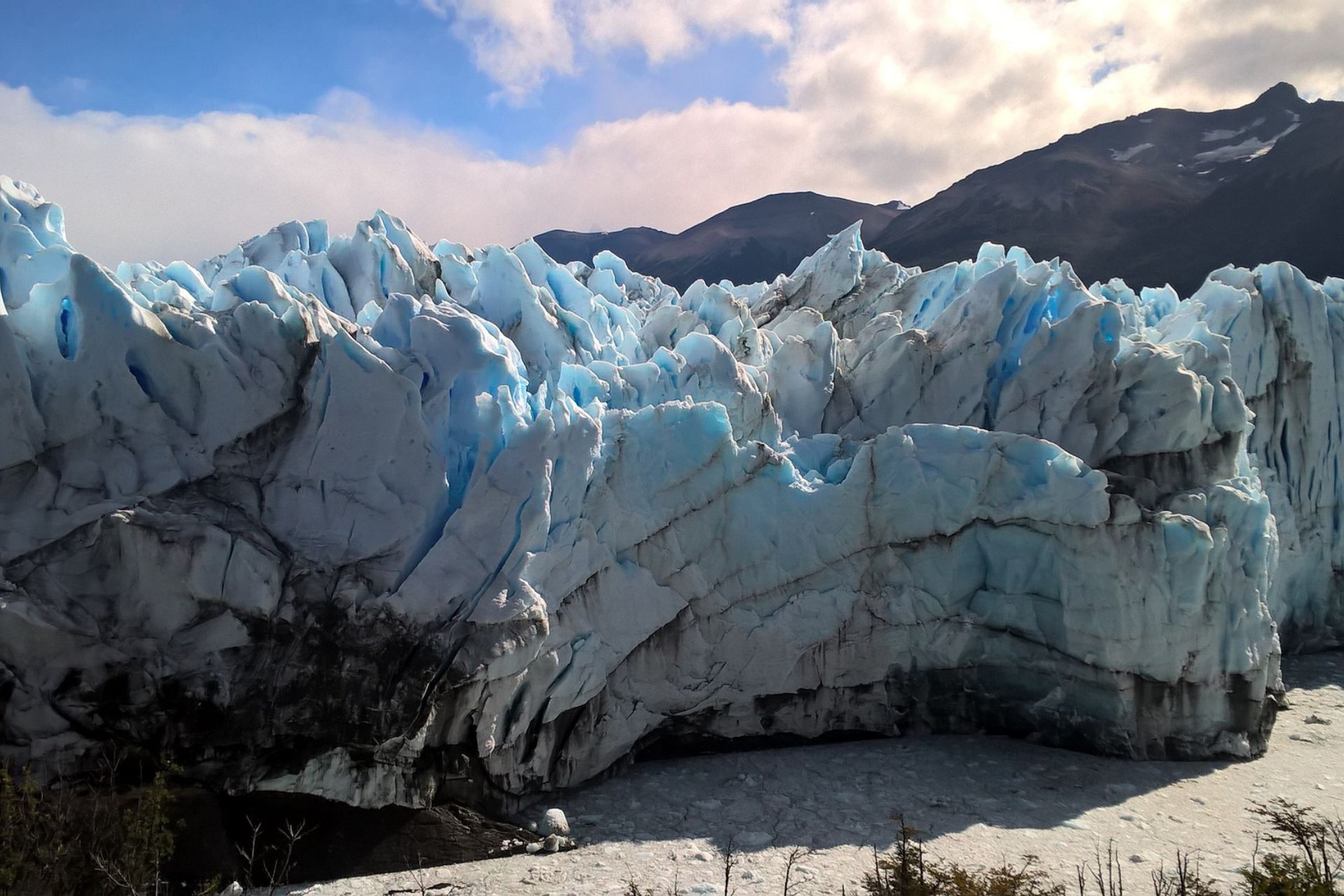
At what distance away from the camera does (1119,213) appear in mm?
41781

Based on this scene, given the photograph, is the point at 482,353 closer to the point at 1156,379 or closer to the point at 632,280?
the point at 1156,379

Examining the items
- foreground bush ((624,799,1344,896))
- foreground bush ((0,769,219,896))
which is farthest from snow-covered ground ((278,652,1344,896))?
foreground bush ((0,769,219,896))

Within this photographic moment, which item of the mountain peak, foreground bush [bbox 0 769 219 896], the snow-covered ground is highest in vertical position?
the mountain peak

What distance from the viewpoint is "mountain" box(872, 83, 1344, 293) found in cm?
3509

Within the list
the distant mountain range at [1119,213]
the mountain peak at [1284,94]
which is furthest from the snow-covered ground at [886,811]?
the mountain peak at [1284,94]

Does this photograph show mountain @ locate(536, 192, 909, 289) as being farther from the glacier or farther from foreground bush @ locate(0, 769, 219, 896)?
foreground bush @ locate(0, 769, 219, 896)

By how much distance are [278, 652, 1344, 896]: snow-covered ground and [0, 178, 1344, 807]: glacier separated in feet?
1.24

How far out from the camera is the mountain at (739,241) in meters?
46.4

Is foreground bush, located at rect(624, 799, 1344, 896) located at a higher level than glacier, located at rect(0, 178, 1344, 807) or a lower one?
lower

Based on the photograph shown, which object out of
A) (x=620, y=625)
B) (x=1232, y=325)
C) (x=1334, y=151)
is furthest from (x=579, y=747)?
(x=1334, y=151)

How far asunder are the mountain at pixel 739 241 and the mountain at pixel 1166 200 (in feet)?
12.7

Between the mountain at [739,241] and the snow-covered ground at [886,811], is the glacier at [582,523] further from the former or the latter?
the mountain at [739,241]

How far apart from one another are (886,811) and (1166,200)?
44.1m

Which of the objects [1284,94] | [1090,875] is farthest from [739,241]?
[1090,875]
